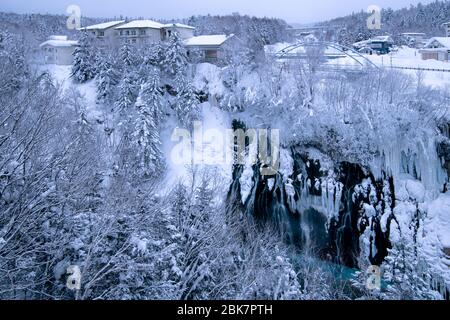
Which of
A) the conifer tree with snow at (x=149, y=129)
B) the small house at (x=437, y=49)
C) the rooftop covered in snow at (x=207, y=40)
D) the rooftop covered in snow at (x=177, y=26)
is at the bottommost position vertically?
the conifer tree with snow at (x=149, y=129)

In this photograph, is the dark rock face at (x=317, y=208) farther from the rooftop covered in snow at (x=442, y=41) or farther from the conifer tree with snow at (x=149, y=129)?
the rooftop covered in snow at (x=442, y=41)

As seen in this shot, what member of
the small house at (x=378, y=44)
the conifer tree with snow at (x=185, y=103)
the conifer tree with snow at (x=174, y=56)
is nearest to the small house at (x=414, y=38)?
the small house at (x=378, y=44)

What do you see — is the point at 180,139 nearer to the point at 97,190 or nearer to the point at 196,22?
the point at 196,22

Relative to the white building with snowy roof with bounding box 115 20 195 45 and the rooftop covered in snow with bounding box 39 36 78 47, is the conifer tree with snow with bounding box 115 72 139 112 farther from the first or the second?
the rooftop covered in snow with bounding box 39 36 78 47

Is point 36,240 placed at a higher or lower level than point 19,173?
lower

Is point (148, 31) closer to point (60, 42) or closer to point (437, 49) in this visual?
point (60, 42)

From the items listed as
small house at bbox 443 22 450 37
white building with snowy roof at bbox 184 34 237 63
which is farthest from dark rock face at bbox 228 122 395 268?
white building with snowy roof at bbox 184 34 237 63

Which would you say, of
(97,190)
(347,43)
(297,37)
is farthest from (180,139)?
(97,190)
